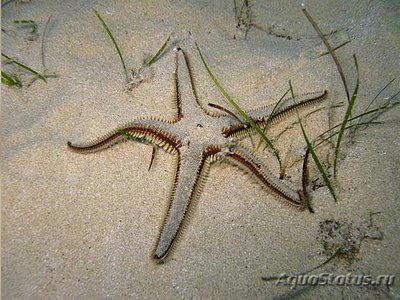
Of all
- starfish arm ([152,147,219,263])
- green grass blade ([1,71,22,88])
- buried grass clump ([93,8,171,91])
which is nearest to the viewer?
starfish arm ([152,147,219,263])

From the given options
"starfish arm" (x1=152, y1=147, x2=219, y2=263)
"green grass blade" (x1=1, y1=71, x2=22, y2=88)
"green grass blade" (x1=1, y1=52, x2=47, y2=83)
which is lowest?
"starfish arm" (x1=152, y1=147, x2=219, y2=263)

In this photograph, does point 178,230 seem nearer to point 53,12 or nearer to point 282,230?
point 282,230

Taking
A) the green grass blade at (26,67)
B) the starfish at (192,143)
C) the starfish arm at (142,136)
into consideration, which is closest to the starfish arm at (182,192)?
the starfish at (192,143)

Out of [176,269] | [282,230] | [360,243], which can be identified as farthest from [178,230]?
[360,243]

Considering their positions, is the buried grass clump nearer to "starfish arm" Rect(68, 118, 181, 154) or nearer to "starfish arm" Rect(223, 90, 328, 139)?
"starfish arm" Rect(68, 118, 181, 154)

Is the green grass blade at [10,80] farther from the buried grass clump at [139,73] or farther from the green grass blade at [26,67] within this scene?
the buried grass clump at [139,73]

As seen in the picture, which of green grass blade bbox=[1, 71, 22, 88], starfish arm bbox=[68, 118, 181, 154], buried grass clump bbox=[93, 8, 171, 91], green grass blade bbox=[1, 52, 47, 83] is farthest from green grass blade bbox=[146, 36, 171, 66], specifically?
green grass blade bbox=[1, 71, 22, 88]

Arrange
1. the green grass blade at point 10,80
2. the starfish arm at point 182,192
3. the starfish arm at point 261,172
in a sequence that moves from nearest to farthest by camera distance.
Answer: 1. the starfish arm at point 182,192
2. the starfish arm at point 261,172
3. the green grass blade at point 10,80

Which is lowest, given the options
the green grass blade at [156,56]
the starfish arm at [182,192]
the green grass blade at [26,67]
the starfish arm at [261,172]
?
the starfish arm at [182,192]
